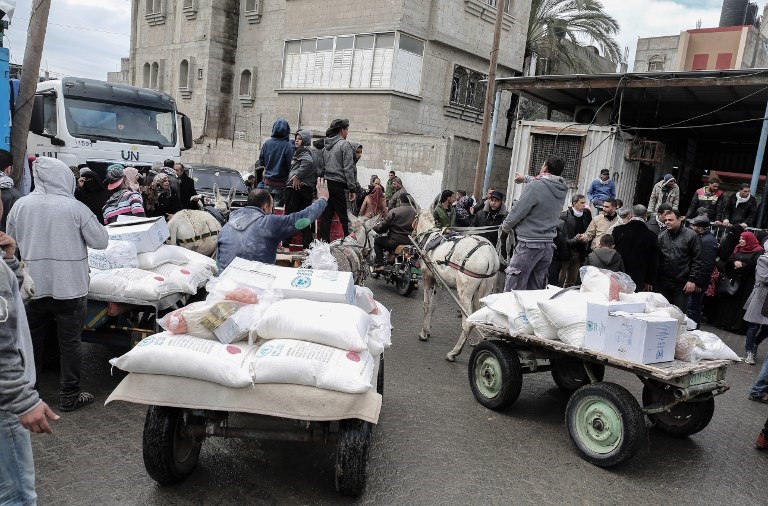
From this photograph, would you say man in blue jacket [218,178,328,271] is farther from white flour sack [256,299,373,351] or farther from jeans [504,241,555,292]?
jeans [504,241,555,292]

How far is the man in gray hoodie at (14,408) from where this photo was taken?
2.38 meters

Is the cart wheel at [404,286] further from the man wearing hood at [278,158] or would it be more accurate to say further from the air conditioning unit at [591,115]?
the air conditioning unit at [591,115]

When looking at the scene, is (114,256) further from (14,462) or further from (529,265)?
(529,265)

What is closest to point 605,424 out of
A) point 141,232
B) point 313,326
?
point 313,326

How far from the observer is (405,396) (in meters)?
5.63

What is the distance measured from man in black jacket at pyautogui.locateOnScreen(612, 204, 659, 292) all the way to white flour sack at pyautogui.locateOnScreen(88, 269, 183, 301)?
239 inches

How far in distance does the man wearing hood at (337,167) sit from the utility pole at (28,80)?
4291mm

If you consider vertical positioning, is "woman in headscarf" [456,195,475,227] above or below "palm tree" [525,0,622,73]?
below

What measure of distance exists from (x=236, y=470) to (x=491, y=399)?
2498mm

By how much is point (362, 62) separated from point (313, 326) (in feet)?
57.2

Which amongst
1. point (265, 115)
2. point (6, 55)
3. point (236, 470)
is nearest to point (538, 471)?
point (236, 470)

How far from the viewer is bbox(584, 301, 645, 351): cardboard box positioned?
14.7 ft

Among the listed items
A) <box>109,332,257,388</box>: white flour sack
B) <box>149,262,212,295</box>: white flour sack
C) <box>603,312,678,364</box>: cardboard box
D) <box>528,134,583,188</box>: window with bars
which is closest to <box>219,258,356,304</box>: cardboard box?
<box>109,332,257,388</box>: white flour sack

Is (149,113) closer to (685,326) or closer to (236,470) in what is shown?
(236,470)
